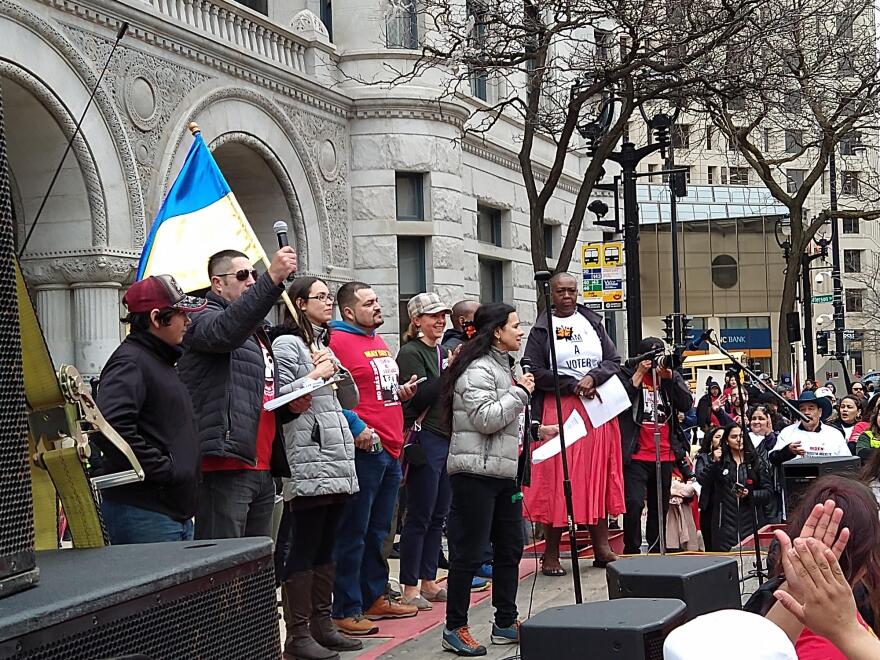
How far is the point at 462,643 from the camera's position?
7070mm

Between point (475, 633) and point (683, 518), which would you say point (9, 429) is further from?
point (683, 518)

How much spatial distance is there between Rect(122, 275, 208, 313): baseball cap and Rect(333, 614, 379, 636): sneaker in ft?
9.07

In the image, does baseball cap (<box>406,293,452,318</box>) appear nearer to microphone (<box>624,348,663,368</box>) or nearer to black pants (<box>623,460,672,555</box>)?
microphone (<box>624,348,663,368</box>)

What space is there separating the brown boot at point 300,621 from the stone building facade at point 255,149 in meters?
5.62

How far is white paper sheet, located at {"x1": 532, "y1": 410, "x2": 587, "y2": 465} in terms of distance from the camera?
914cm

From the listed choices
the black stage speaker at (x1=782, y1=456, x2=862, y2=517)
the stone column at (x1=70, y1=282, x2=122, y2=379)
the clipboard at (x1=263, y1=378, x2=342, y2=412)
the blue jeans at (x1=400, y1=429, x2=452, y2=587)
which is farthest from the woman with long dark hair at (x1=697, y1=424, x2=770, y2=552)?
the stone column at (x1=70, y1=282, x2=122, y2=379)

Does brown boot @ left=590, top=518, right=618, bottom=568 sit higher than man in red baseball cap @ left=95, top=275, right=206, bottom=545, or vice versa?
man in red baseball cap @ left=95, top=275, right=206, bottom=545

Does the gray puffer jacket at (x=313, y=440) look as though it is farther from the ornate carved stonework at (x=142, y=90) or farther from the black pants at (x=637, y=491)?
the ornate carved stonework at (x=142, y=90)

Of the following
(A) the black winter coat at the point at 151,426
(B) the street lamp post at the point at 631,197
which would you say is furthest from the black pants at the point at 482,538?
(B) the street lamp post at the point at 631,197

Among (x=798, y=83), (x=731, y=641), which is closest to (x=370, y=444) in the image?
(x=731, y=641)

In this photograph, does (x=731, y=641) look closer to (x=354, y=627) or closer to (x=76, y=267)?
(x=354, y=627)

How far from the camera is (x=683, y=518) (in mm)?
11508

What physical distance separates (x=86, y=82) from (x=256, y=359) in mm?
7681

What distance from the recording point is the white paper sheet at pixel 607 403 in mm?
9672
